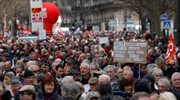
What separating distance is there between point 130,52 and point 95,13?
3994 inches

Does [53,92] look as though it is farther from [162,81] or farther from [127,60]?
[127,60]

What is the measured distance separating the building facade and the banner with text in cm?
7932

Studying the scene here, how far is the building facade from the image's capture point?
101 meters

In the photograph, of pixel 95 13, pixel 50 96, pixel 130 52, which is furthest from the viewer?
pixel 95 13

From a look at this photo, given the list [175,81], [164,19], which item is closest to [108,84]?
[175,81]

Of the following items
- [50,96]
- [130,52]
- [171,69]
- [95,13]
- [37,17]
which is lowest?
[171,69]

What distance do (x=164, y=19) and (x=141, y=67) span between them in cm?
1377

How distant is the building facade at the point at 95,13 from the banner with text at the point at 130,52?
79318mm

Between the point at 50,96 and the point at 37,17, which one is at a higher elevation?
the point at 37,17

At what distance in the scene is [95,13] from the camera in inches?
4569

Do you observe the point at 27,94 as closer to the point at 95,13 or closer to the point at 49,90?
the point at 49,90

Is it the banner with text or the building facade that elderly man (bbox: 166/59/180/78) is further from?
the building facade

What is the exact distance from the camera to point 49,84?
9328 mm

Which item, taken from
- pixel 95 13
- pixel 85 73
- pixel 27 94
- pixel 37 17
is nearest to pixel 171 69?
pixel 85 73
